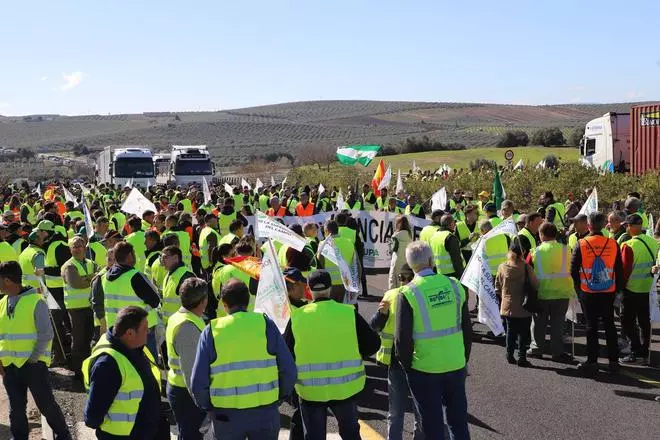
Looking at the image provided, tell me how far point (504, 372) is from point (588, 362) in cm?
97

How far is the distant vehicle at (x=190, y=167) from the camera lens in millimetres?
36812

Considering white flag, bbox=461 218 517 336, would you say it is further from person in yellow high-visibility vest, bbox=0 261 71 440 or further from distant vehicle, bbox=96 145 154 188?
distant vehicle, bbox=96 145 154 188

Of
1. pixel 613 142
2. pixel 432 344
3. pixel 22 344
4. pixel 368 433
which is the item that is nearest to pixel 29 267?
pixel 22 344

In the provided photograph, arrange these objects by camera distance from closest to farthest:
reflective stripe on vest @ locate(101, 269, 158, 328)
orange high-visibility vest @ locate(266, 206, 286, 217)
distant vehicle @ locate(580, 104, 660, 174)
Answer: reflective stripe on vest @ locate(101, 269, 158, 328) < orange high-visibility vest @ locate(266, 206, 286, 217) < distant vehicle @ locate(580, 104, 660, 174)

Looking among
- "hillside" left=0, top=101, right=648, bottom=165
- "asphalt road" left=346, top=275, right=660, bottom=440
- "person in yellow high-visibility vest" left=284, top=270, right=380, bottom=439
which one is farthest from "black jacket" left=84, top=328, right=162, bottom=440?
"hillside" left=0, top=101, right=648, bottom=165

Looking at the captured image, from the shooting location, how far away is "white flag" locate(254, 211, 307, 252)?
7734mm

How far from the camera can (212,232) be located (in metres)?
12.0

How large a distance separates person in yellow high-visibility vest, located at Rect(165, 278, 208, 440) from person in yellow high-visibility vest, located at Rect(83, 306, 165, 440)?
55 centimetres

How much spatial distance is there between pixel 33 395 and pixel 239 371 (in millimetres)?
2754

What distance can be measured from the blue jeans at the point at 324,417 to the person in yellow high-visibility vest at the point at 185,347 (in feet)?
2.81

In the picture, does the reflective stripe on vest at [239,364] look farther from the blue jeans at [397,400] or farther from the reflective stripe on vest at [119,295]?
the reflective stripe on vest at [119,295]

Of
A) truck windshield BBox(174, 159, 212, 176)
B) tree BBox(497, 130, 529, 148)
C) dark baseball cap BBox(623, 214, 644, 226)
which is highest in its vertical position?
tree BBox(497, 130, 529, 148)

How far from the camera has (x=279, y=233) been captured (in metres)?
7.90

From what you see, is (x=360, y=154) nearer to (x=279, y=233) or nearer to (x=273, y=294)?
(x=279, y=233)
